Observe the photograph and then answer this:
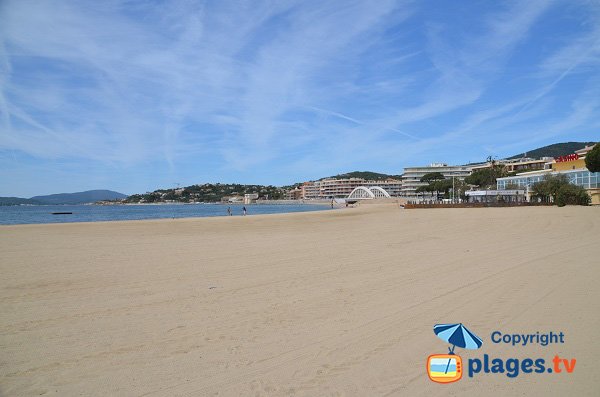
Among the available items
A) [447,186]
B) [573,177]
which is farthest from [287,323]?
[447,186]

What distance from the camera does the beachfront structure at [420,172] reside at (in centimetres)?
14575

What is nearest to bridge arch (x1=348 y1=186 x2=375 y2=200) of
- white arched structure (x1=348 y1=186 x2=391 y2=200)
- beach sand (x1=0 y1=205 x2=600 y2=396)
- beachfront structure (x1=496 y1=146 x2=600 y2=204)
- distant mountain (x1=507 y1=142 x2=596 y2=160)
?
white arched structure (x1=348 y1=186 x2=391 y2=200)

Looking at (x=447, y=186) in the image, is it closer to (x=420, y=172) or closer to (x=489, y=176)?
(x=489, y=176)

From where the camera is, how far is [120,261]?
11.6 meters

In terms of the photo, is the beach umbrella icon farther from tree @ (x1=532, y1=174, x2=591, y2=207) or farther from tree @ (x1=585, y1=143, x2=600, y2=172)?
tree @ (x1=532, y1=174, x2=591, y2=207)

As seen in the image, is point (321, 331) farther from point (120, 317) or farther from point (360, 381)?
point (120, 317)

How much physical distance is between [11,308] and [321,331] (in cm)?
519

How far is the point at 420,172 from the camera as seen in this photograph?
496 ft

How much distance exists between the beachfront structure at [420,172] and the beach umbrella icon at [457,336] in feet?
481

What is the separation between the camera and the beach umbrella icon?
14.9ft

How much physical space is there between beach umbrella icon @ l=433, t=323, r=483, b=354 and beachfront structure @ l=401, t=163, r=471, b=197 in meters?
147

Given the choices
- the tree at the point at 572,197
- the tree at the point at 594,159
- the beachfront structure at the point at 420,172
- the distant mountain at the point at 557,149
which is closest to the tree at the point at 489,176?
→ the tree at the point at 572,197

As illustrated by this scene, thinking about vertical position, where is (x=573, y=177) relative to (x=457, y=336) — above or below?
above

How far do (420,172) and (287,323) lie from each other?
6040 inches
